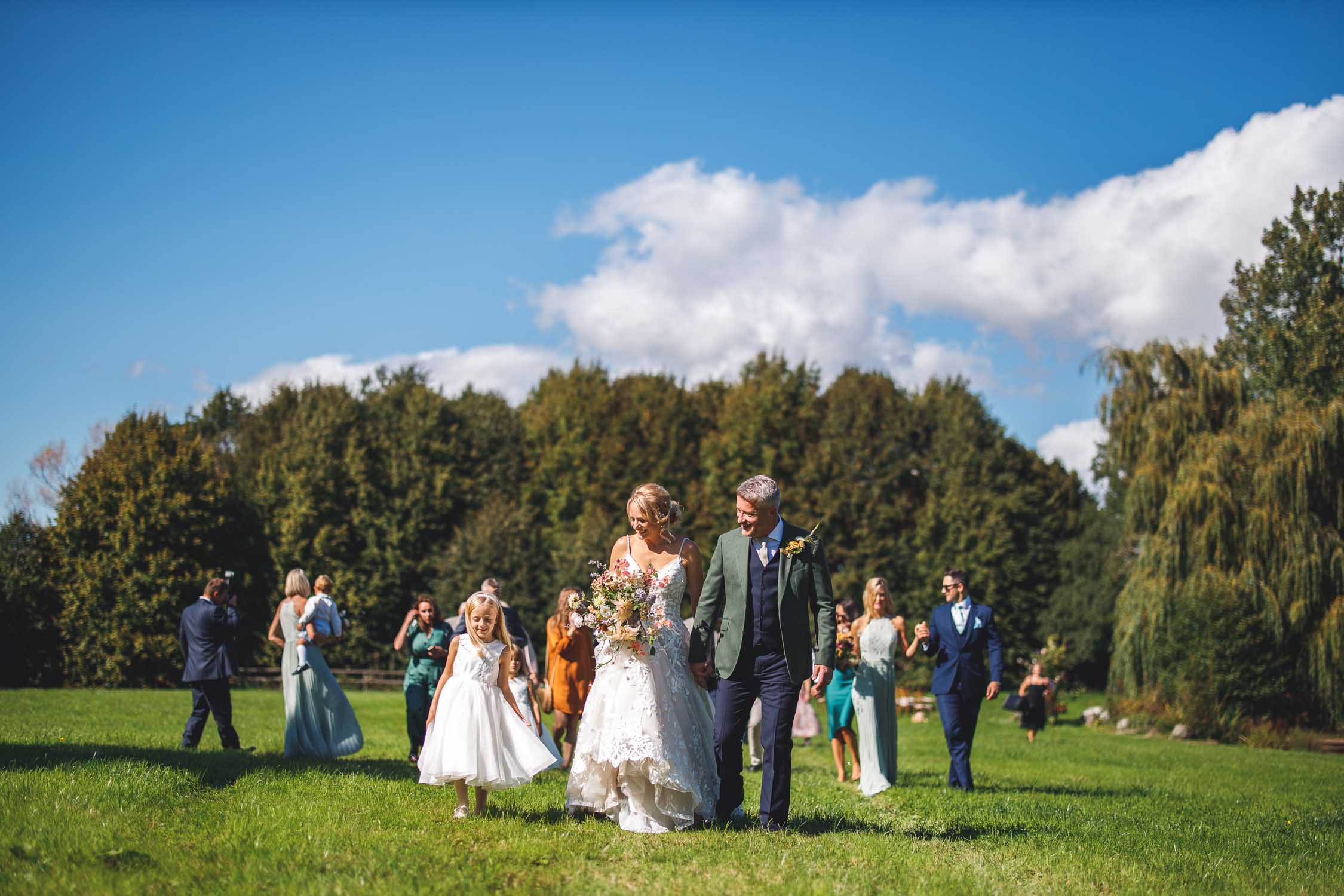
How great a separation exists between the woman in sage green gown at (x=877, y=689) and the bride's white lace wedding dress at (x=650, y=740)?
14.7 ft

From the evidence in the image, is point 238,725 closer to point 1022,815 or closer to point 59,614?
point 1022,815

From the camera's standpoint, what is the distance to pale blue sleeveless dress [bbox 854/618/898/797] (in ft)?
39.8

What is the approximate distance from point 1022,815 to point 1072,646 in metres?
32.0

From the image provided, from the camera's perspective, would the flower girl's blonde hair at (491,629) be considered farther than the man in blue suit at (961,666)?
No

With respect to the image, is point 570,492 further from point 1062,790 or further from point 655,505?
point 655,505

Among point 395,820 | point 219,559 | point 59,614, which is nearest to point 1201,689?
point 395,820

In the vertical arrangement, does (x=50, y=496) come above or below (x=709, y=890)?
above

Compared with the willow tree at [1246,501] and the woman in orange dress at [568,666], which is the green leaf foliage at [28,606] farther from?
the willow tree at [1246,501]

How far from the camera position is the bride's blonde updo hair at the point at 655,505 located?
8156 millimetres

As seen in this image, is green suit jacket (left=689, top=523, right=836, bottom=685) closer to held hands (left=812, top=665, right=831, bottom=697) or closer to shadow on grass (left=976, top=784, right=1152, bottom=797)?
held hands (left=812, top=665, right=831, bottom=697)

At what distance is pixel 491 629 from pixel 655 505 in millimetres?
1750

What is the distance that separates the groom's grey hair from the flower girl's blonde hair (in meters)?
2.26

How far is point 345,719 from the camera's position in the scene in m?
13.1

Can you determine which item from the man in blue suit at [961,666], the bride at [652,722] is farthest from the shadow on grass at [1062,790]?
the bride at [652,722]
